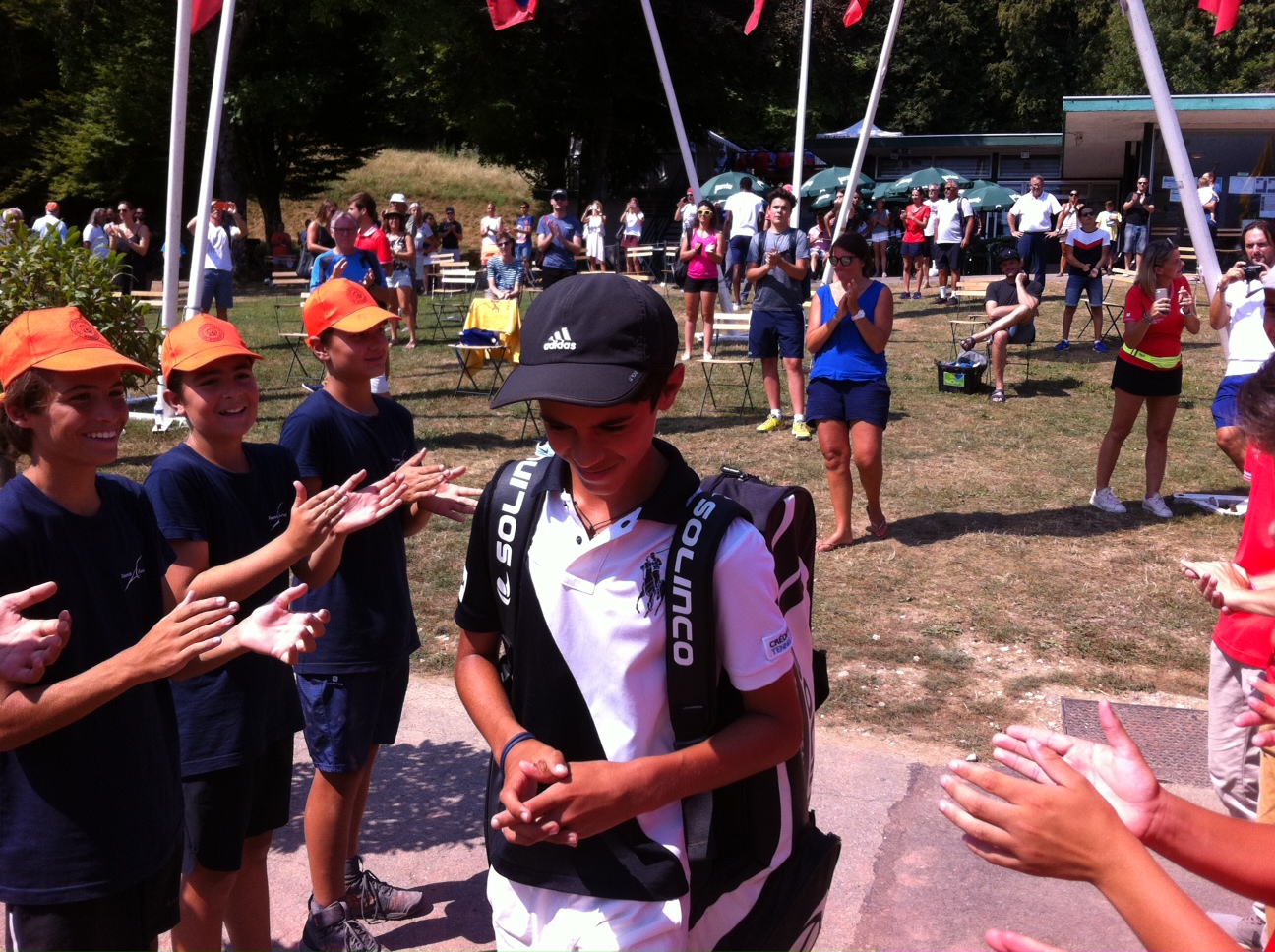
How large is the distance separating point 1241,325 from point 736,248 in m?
8.41

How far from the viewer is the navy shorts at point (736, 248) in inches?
589

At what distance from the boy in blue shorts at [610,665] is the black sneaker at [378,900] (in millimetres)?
1856

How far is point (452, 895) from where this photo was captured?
3957 mm

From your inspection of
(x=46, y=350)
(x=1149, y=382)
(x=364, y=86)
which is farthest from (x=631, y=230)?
(x=46, y=350)

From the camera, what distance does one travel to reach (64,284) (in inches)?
236

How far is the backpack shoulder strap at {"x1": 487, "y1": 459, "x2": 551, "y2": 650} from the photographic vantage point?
211 centimetres

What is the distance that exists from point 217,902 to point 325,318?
5.90 ft

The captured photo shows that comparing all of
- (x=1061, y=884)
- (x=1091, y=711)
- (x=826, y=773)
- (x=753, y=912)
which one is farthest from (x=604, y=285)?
(x=1091, y=711)

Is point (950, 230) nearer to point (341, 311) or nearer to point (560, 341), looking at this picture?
point (341, 311)

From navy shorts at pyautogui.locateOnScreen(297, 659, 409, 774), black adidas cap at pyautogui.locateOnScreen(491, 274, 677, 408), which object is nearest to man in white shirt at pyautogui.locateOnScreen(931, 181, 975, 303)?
navy shorts at pyautogui.locateOnScreen(297, 659, 409, 774)

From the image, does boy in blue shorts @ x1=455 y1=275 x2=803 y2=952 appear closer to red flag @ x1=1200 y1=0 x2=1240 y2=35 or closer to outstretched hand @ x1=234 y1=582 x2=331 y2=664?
outstretched hand @ x1=234 y1=582 x2=331 y2=664

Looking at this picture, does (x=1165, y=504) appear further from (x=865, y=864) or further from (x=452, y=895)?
(x=452, y=895)

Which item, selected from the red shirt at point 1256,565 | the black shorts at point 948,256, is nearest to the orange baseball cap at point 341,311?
the red shirt at point 1256,565

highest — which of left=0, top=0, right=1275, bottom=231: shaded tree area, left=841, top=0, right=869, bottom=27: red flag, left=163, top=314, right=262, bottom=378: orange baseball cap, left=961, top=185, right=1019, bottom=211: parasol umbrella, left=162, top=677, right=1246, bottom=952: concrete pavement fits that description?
left=0, top=0, right=1275, bottom=231: shaded tree area
